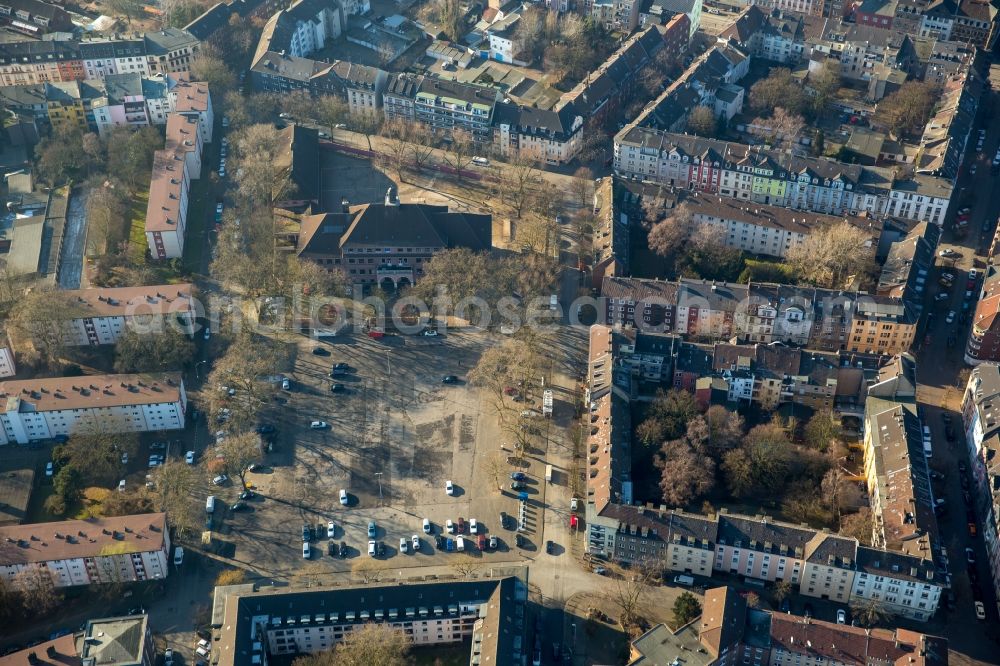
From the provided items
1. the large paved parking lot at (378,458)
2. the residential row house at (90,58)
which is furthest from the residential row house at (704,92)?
the residential row house at (90,58)

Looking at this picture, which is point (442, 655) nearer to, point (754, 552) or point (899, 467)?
point (754, 552)

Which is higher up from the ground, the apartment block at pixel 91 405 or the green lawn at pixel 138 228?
the green lawn at pixel 138 228

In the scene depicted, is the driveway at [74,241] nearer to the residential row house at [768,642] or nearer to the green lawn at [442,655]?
the green lawn at [442,655]

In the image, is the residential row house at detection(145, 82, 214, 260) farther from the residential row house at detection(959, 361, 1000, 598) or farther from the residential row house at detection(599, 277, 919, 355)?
the residential row house at detection(959, 361, 1000, 598)

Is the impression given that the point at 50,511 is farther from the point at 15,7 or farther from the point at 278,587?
the point at 15,7

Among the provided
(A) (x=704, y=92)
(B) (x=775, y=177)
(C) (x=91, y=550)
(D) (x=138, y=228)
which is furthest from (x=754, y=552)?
(D) (x=138, y=228)

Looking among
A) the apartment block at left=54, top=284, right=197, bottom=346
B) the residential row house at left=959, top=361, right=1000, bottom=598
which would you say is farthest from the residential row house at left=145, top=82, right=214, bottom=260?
the residential row house at left=959, top=361, right=1000, bottom=598

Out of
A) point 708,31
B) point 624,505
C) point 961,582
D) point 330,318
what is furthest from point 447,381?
point 708,31
